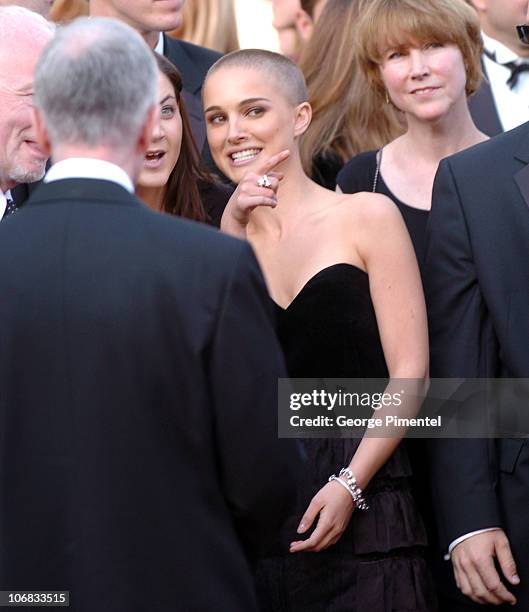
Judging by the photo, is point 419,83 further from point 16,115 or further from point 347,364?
point 16,115

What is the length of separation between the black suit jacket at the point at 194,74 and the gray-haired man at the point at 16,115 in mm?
1003

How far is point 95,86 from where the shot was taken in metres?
2.52

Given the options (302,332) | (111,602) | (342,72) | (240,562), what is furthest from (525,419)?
(342,72)

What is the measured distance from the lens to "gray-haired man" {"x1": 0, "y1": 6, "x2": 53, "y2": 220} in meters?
3.80

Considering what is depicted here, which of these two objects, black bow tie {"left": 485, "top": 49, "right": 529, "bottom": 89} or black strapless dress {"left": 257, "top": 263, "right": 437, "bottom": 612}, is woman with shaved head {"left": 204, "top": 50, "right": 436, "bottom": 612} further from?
black bow tie {"left": 485, "top": 49, "right": 529, "bottom": 89}

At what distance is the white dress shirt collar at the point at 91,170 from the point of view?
2592mm

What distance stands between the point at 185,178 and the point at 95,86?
5.32ft

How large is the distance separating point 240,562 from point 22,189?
1.67m

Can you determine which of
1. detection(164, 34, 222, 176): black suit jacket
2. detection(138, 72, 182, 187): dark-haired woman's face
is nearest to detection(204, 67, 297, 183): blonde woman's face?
detection(138, 72, 182, 187): dark-haired woman's face

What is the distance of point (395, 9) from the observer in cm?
438

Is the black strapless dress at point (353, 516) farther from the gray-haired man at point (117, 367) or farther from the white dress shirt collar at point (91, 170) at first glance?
the white dress shirt collar at point (91, 170)

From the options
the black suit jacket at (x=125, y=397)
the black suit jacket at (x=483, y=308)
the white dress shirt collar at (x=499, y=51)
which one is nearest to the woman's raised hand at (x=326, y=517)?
the black suit jacket at (x=483, y=308)

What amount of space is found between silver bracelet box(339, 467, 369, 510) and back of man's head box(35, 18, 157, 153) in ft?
4.57

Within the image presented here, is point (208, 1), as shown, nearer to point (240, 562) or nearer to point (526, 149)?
point (526, 149)
